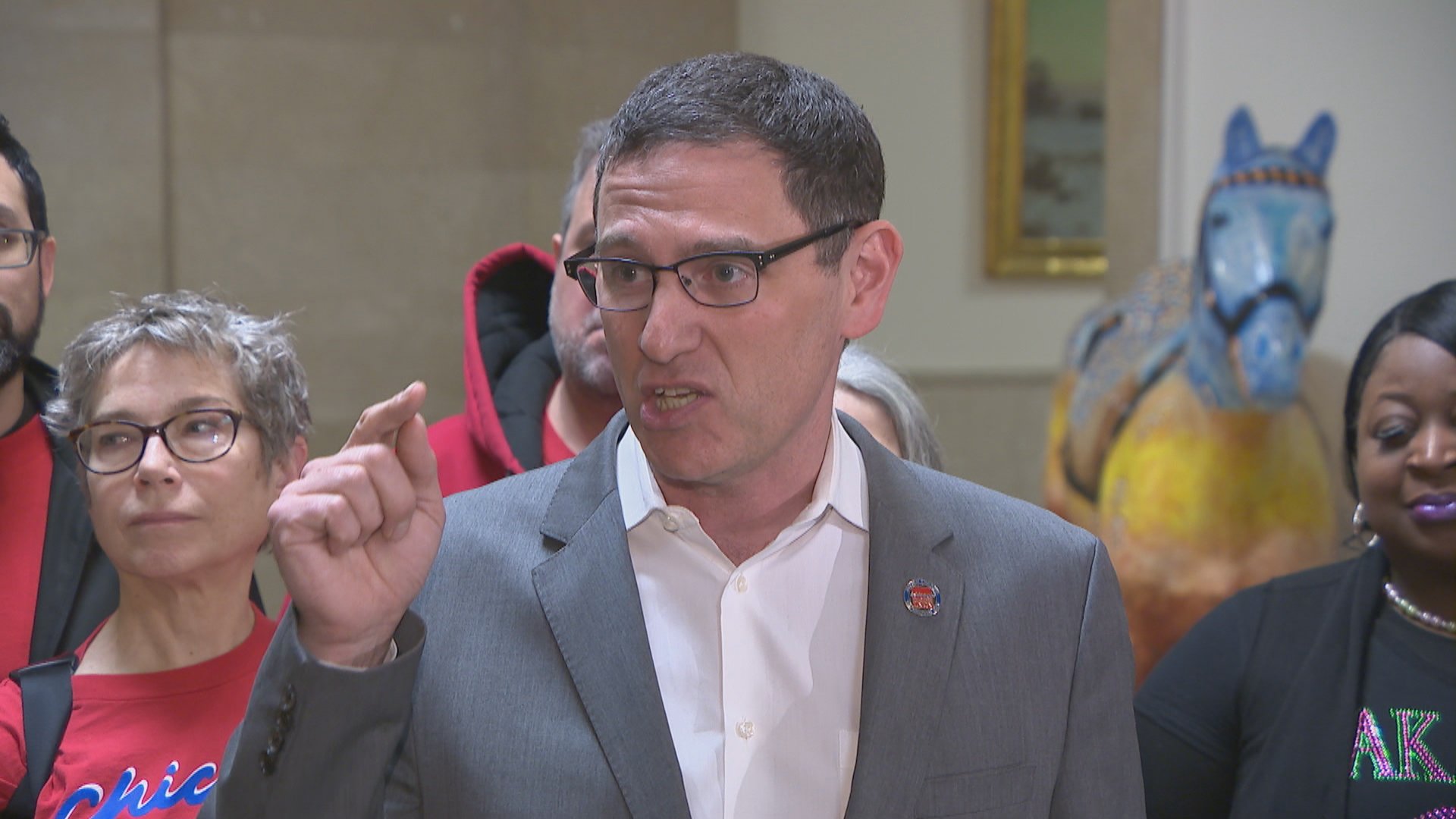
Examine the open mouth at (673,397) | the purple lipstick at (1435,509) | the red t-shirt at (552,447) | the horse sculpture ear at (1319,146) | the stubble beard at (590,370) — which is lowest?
the purple lipstick at (1435,509)

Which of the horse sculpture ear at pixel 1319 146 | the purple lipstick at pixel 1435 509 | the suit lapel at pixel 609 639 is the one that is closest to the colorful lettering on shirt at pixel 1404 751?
the purple lipstick at pixel 1435 509

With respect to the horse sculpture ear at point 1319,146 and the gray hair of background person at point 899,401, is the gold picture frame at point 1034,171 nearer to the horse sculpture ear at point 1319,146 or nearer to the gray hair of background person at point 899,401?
the horse sculpture ear at point 1319,146

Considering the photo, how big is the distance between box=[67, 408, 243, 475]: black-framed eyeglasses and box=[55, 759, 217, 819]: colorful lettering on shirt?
0.39 m

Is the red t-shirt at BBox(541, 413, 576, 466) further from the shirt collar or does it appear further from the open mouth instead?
the open mouth

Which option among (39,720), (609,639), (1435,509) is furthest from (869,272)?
(39,720)

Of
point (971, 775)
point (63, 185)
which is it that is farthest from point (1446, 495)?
point (63, 185)

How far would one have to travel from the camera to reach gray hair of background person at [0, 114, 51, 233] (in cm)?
202

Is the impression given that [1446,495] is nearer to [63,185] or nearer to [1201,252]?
[1201,252]

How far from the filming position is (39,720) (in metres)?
1.60

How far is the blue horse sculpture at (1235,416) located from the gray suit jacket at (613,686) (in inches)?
74.9

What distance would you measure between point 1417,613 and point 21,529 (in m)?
2.05

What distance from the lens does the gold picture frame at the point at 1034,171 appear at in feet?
15.1

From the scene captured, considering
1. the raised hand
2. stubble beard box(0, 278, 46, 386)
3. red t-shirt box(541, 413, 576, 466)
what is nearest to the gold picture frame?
red t-shirt box(541, 413, 576, 466)

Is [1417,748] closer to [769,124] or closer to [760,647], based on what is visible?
[760,647]
